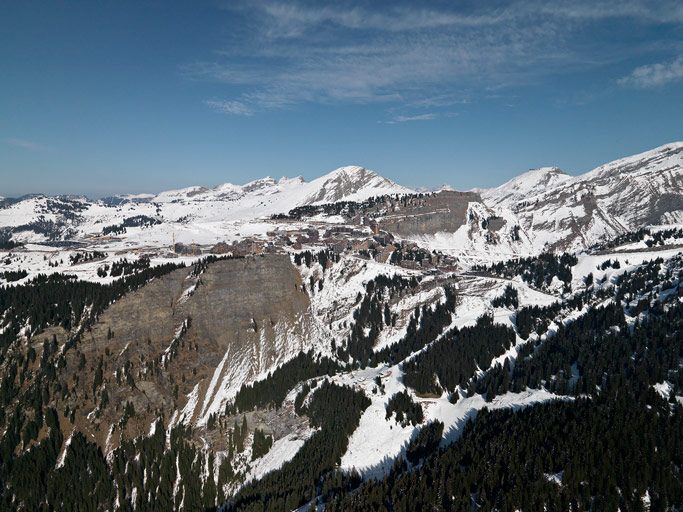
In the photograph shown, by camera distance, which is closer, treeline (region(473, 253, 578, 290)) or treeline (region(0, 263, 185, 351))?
treeline (region(0, 263, 185, 351))

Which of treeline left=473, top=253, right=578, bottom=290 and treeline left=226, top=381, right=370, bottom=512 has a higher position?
treeline left=473, top=253, right=578, bottom=290

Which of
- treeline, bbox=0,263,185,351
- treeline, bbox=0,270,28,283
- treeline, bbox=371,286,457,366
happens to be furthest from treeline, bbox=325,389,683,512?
treeline, bbox=0,270,28,283

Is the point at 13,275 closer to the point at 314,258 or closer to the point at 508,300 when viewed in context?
the point at 314,258

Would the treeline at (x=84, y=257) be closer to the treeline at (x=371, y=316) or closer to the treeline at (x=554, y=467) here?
the treeline at (x=371, y=316)

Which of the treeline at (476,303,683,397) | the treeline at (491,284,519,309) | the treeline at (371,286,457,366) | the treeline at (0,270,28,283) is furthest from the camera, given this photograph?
the treeline at (491,284,519,309)

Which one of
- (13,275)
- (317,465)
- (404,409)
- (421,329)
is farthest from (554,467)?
(13,275)

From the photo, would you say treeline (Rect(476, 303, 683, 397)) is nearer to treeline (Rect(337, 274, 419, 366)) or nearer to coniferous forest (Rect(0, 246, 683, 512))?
coniferous forest (Rect(0, 246, 683, 512))

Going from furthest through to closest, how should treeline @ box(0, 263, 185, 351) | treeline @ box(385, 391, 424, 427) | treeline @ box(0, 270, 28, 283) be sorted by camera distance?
treeline @ box(0, 270, 28, 283), treeline @ box(0, 263, 185, 351), treeline @ box(385, 391, 424, 427)

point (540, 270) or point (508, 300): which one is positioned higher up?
point (540, 270)

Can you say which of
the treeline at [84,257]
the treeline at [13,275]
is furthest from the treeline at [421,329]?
the treeline at [84,257]

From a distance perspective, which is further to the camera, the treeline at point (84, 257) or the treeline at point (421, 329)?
the treeline at point (84, 257)

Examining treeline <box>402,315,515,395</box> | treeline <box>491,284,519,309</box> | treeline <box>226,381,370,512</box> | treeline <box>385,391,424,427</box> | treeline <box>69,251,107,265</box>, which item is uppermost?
treeline <box>69,251,107,265</box>
